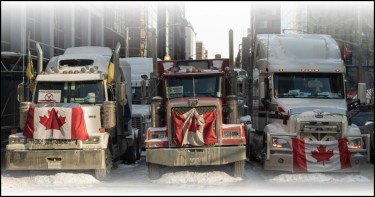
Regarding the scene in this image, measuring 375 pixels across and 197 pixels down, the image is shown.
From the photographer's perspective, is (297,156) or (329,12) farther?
(329,12)

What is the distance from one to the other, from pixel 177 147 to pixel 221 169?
93.1 inches

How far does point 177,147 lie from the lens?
1453cm

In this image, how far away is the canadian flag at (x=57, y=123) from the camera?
47.8ft

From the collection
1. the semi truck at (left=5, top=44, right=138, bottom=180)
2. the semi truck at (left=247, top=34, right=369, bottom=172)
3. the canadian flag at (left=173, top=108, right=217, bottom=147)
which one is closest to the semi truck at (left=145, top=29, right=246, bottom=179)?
the canadian flag at (left=173, top=108, right=217, bottom=147)

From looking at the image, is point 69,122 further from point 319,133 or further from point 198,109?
point 319,133

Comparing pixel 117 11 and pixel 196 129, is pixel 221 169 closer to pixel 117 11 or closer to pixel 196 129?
pixel 196 129

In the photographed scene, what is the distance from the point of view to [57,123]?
14.6 metres

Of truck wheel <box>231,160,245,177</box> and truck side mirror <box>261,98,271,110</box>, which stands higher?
truck side mirror <box>261,98,271,110</box>

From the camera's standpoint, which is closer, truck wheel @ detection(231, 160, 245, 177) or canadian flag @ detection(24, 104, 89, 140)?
canadian flag @ detection(24, 104, 89, 140)

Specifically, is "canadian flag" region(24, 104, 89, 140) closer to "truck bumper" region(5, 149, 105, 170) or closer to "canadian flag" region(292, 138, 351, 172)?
"truck bumper" region(5, 149, 105, 170)

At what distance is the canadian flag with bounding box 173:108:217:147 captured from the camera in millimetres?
14430

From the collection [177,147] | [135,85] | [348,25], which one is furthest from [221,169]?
[348,25]

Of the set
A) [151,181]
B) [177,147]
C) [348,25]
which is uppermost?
[348,25]

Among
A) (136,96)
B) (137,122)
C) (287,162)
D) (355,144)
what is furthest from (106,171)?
(136,96)
